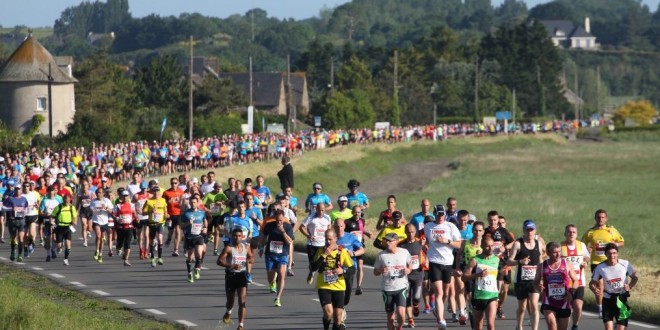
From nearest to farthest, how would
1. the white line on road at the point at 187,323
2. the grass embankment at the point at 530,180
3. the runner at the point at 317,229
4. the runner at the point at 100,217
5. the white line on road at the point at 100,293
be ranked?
the white line on road at the point at 187,323
the runner at the point at 317,229
the white line on road at the point at 100,293
the runner at the point at 100,217
the grass embankment at the point at 530,180

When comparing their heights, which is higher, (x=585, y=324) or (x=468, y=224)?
(x=468, y=224)

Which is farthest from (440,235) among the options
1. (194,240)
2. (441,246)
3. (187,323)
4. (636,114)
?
(636,114)

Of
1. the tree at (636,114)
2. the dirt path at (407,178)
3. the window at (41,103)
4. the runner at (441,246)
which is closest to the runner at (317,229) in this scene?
the runner at (441,246)

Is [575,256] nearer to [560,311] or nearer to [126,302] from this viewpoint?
[560,311]

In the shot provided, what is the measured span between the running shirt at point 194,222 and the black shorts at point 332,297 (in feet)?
26.5

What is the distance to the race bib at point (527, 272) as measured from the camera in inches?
763

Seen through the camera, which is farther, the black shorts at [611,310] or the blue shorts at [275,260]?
the blue shorts at [275,260]

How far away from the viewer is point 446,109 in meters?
147

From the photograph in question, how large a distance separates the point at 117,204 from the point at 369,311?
908 cm

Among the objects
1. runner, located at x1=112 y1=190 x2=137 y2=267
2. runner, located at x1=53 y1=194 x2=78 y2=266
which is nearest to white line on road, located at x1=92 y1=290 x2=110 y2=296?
runner, located at x1=112 y1=190 x2=137 y2=267

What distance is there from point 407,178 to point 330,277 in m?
59.6

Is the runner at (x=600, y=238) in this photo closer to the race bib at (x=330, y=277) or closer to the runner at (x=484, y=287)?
the runner at (x=484, y=287)

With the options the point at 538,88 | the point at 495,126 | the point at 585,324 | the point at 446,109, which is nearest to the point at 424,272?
the point at 585,324

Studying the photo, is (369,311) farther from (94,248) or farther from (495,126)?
(495,126)
